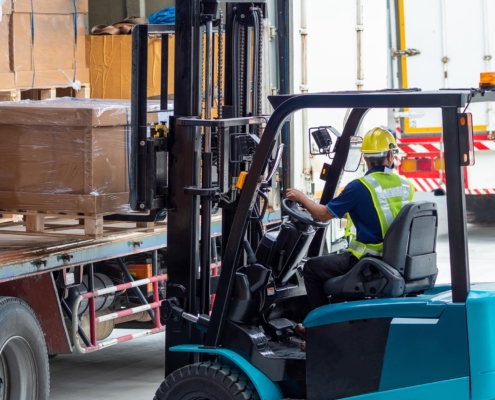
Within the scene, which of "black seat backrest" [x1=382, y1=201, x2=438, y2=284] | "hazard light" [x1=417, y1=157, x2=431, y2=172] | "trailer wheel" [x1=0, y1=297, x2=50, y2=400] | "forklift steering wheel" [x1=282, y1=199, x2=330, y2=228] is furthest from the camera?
"hazard light" [x1=417, y1=157, x2=431, y2=172]

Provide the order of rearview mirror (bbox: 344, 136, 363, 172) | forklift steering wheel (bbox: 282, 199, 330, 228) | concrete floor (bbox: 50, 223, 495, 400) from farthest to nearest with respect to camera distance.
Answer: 1. concrete floor (bbox: 50, 223, 495, 400)
2. rearview mirror (bbox: 344, 136, 363, 172)
3. forklift steering wheel (bbox: 282, 199, 330, 228)

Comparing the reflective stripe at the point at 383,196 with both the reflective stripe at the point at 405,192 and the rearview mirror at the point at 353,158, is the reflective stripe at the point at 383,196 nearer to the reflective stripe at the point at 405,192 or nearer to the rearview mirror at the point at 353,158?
the reflective stripe at the point at 405,192

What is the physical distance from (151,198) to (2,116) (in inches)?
49.3

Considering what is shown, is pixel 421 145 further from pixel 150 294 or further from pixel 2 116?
pixel 2 116

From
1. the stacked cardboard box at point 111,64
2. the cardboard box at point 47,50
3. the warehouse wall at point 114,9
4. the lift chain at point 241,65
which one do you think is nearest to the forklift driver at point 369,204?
the lift chain at point 241,65

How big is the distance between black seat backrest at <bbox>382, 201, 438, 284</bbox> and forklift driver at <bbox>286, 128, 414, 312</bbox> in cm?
14

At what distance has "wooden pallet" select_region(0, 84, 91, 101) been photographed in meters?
6.80

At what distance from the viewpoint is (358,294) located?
439 centimetres

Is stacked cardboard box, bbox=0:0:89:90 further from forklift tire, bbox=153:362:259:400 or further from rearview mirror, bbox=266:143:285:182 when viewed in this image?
forklift tire, bbox=153:362:259:400

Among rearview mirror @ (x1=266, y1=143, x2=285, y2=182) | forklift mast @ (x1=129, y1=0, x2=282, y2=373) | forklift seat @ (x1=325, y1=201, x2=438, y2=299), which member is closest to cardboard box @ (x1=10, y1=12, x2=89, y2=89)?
forklift mast @ (x1=129, y1=0, x2=282, y2=373)

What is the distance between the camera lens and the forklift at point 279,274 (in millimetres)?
3953

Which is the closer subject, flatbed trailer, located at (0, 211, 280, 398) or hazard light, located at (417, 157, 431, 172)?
flatbed trailer, located at (0, 211, 280, 398)

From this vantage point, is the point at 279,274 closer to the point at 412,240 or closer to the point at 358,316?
the point at 358,316

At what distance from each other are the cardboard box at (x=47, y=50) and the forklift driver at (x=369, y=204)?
10.8 feet
